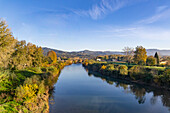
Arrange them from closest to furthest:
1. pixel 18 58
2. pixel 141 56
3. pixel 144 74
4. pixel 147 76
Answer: pixel 18 58
pixel 147 76
pixel 144 74
pixel 141 56

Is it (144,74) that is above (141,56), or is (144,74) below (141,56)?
below

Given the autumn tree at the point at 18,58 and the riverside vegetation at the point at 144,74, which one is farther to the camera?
Answer: the autumn tree at the point at 18,58

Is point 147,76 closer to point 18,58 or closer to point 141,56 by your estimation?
point 141,56

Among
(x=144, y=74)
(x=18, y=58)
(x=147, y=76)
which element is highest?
(x=18, y=58)

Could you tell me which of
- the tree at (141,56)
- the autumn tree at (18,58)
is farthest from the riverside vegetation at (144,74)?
the autumn tree at (18,58)

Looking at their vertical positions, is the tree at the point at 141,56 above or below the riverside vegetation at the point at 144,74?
above

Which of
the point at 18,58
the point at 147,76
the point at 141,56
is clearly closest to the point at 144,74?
the point at 147,76

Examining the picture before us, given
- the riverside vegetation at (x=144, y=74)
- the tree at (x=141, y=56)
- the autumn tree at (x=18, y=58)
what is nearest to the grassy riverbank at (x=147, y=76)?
the riverside vegetation at (x=144, y=74)

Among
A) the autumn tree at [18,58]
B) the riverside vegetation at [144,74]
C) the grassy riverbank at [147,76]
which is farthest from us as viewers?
the autumn tree at [18,58]

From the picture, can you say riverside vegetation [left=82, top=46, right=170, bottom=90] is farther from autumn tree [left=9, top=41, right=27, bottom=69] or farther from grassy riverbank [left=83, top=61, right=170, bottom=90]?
autumn tree [left=9, top=41, right=27, bottom=69]

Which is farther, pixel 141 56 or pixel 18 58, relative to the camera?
pixel 141 56

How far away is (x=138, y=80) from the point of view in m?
35.6

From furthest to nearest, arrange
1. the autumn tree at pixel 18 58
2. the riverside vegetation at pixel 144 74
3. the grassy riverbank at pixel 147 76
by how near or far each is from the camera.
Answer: the autumn tree at pixel 18 58 → the riverside vegetation at pixel 144 74 → the grassy riverbank at pixel 147 76

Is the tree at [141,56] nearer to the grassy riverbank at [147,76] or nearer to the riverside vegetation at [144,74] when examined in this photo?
the riverside vegetation at [144,74]
